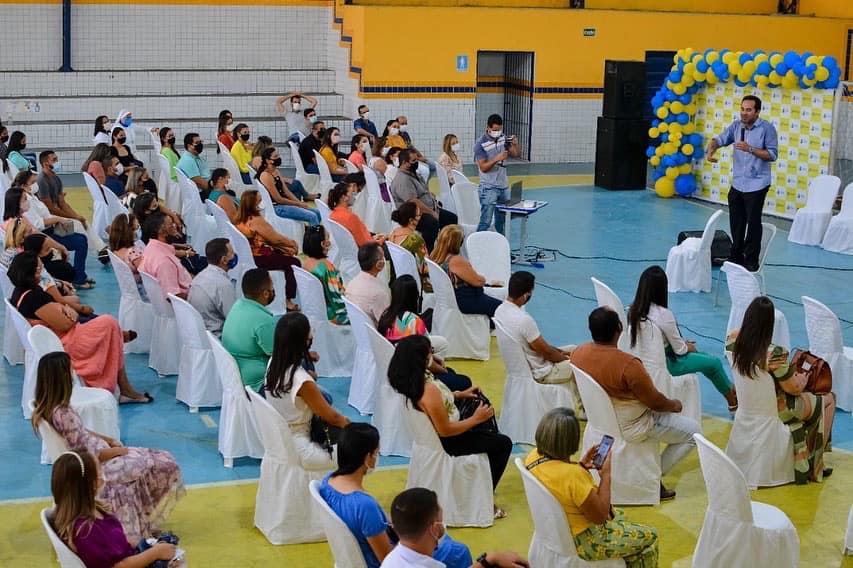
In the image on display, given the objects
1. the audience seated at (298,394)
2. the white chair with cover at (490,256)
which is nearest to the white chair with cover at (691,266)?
the white chair with cover at (490,256)

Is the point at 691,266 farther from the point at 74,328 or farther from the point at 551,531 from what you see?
the point at 551,531

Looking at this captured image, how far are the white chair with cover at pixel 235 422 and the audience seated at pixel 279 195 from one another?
556 centimetres

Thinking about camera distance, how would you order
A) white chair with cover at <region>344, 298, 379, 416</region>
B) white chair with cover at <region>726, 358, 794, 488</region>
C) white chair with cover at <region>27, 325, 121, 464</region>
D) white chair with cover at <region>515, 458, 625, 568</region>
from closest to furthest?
white chair with cover at <region>515, 458, 625, 568</region> → white chair with cover at <region>726, 358, 794, 488</region> → white chair with cover at <region>27, 325, 121, 464</region> → white chair with cover at <region>344, 298, 379, 416</region>

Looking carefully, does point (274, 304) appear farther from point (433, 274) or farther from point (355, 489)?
point (355, 489)

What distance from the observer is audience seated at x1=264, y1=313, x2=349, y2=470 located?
19.8ft

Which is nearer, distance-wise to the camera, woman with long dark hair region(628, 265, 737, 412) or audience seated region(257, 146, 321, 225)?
woman with long dark hair region(628, 265, 737, 412)

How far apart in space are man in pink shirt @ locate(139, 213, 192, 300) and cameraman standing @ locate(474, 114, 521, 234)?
441 cm

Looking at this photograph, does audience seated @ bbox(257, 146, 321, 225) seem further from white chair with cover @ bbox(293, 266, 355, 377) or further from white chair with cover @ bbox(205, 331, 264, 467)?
white chair with cover @ bbox(205, 331, 264, 467)

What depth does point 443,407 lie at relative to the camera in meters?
5.97

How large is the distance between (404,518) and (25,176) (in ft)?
23.5

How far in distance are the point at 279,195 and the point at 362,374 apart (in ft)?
16.5

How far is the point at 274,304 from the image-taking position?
10.1 m

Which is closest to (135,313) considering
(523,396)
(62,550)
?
(523,396)

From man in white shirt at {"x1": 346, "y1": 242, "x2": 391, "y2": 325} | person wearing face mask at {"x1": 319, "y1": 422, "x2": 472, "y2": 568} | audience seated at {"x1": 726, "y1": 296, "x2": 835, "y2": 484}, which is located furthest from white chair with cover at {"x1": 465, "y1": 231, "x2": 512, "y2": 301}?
person wearing face mask at {"x1": 319, "y1": 422, "x2": 472, "y2": 568}
